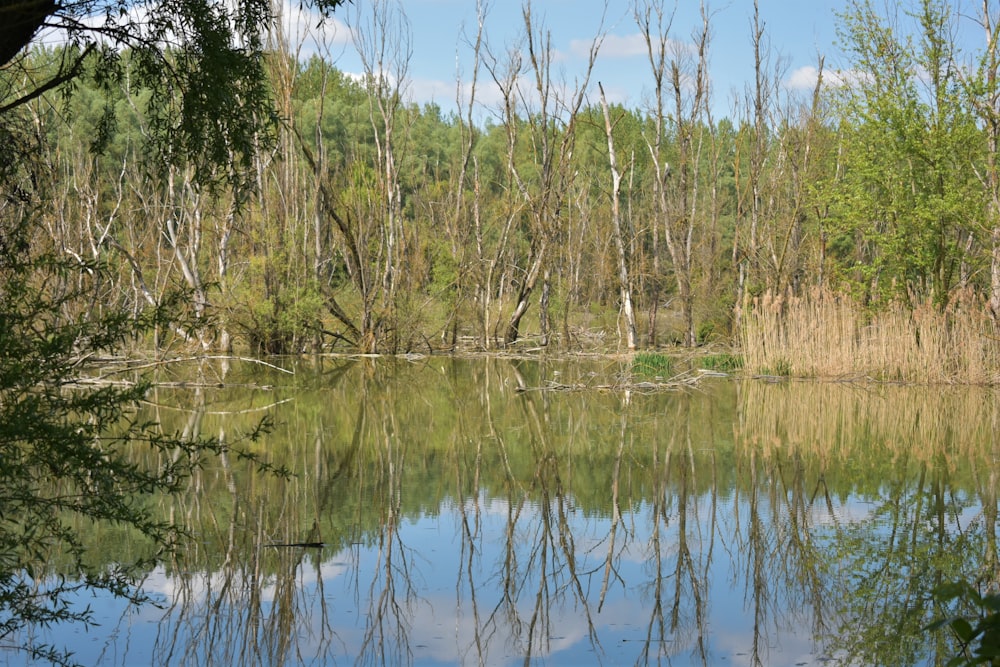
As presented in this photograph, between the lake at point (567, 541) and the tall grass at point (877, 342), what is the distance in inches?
116

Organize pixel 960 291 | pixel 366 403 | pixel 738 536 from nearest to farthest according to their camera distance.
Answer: pixel 738 536 → pixel 366 403 → pixel 960 291

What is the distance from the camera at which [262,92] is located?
6.33m

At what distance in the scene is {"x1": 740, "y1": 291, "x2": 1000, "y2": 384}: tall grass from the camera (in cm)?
1416

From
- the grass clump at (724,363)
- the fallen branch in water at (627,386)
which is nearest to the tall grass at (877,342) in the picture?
the grass clump at (724,363)

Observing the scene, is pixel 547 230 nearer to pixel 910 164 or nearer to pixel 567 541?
pixel 910 164

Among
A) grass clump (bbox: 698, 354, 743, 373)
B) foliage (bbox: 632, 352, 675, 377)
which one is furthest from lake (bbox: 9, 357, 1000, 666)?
grass clump (bbox: 698, 354, 743, 373)

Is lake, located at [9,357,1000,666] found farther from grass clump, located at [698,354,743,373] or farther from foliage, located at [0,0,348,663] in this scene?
grass clump, located at [698,354,743,373]

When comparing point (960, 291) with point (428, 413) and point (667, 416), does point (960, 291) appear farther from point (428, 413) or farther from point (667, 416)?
point (428, 413)

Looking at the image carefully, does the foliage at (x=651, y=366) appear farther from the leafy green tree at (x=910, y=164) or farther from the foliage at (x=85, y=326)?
the foliage at (x=85, y=326)

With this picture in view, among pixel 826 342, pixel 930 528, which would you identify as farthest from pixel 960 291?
pixel 930 528

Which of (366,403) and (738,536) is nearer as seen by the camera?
(738,536)

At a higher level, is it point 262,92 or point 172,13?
point 172,13

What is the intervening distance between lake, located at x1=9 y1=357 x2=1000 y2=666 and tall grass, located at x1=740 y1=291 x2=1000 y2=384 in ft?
9.70

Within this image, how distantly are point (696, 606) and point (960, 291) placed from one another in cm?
1104
